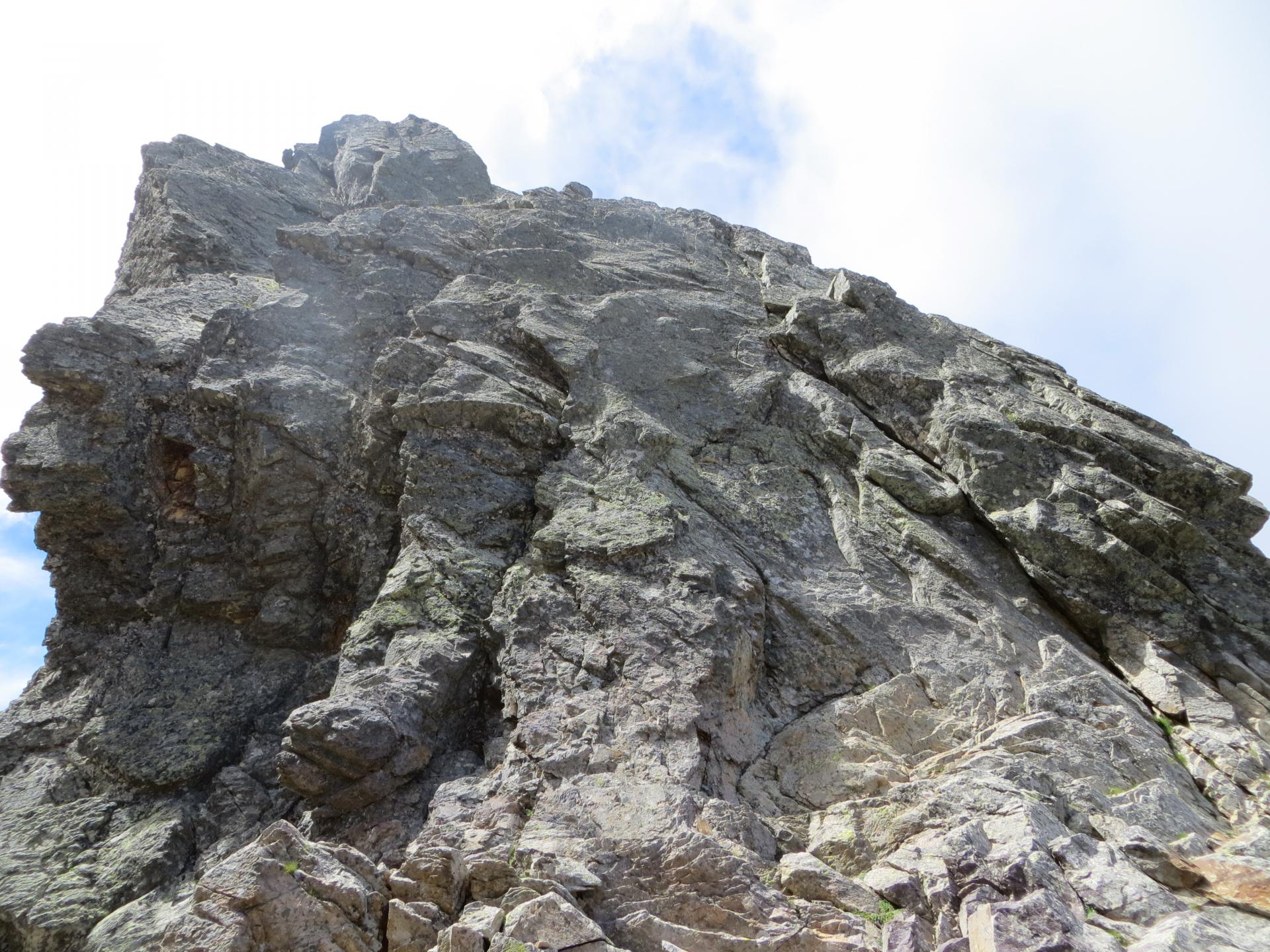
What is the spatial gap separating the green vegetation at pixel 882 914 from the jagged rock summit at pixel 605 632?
4 centimetres

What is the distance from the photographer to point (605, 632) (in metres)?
14.5

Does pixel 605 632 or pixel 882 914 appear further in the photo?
pixel 605 632

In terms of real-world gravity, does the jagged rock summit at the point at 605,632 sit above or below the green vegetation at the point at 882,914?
above

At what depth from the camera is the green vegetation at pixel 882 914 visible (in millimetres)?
10250

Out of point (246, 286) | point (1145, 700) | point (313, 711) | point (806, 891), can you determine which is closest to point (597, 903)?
point (806, 891)

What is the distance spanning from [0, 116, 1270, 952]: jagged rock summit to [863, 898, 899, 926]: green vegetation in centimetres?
4

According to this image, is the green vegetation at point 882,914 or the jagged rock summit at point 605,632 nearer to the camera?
the green vegetation at point 882,914

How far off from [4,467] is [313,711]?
34.4ft

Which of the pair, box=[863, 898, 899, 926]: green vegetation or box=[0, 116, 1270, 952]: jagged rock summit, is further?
box=[0, 116, 1270, 952]: jagged rock summit

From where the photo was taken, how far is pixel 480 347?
2092cm

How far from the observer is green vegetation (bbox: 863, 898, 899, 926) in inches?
404

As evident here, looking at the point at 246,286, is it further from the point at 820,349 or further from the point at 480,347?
the point at 820,349

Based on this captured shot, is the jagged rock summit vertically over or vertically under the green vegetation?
over

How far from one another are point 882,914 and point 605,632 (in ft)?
20.5
